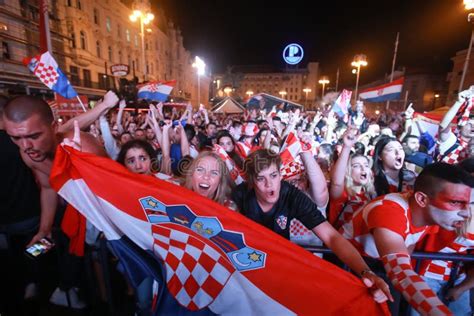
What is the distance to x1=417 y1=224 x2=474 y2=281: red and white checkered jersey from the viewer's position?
2148mm

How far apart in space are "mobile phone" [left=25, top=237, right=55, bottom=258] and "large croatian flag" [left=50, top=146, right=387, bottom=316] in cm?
88

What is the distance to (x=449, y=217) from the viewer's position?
187cm

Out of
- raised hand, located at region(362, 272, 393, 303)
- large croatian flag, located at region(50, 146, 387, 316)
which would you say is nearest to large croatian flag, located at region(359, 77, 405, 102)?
raised hand, located at region(362, 272, 393, 303)

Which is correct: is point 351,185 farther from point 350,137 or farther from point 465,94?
point 465,94

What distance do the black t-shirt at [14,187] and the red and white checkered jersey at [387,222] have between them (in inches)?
136

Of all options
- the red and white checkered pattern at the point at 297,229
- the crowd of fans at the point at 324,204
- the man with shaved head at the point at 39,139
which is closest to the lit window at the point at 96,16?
the crowd of fans at the point at 324,204

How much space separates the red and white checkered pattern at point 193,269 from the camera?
6.08 feet

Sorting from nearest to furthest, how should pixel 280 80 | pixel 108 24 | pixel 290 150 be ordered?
pixel 290 150 < pixel 108 24 < pixel 280 80

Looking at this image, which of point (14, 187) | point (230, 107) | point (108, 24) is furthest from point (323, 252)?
point (108, 24)

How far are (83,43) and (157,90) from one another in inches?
1074

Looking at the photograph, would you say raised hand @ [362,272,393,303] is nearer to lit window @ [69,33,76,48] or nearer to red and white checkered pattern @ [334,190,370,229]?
red and white checkered pattern @ [334,190,370,229]

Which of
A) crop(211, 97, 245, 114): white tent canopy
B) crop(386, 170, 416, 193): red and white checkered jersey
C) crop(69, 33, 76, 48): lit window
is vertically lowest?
crop(386, 170, 416, 193): red and white checkered jersey

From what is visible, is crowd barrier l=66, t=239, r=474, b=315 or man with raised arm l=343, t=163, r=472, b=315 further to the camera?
crowd barrier l=66, t=239, r=474, b=315

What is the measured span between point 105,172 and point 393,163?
372 centimetres
